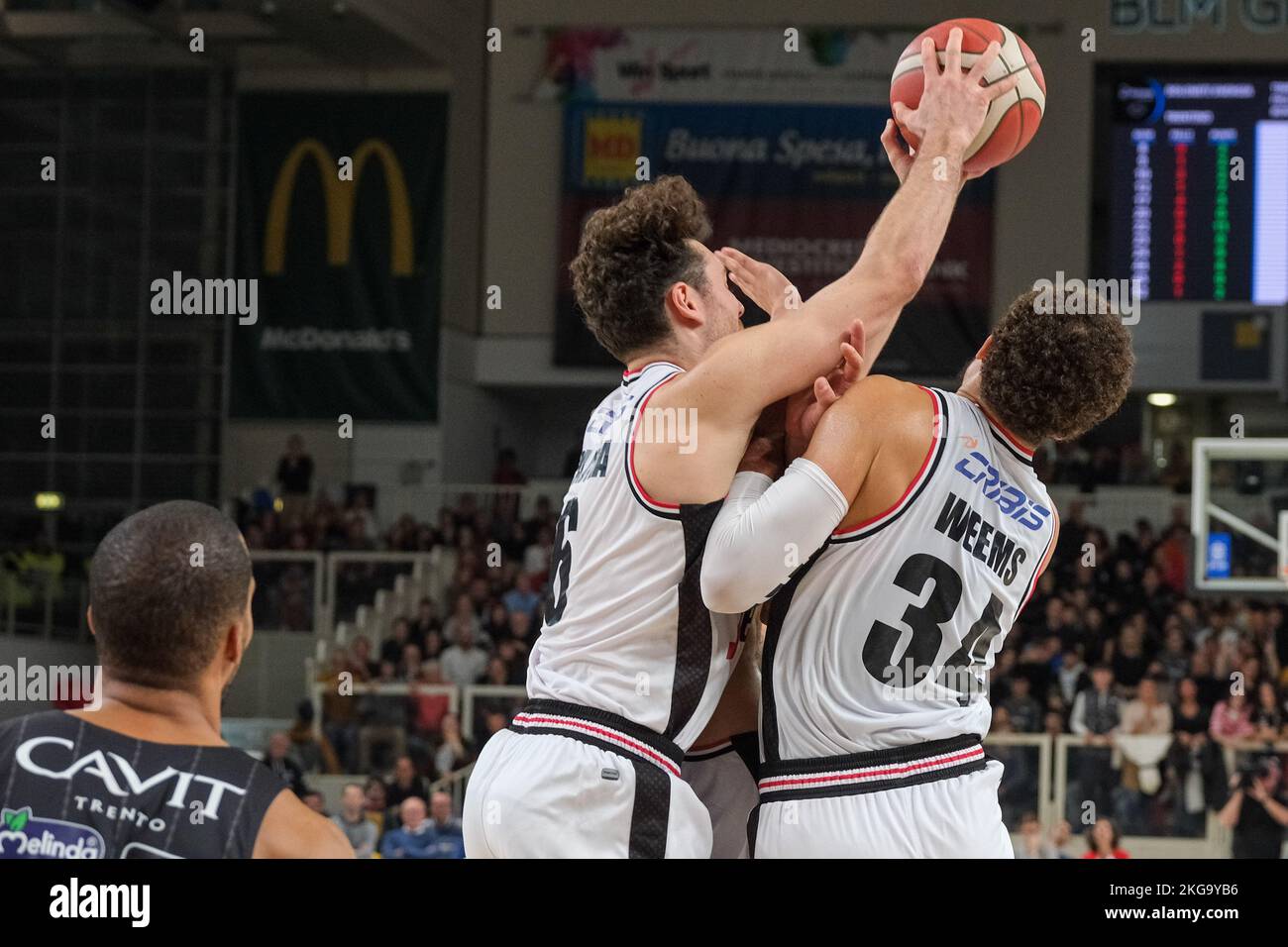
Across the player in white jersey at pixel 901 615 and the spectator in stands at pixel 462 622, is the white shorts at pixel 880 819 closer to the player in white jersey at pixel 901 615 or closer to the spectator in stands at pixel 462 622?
the player in white jersey at pixel 901 615

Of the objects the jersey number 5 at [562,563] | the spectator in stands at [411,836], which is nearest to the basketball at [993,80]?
the jersey number 5 at [562,563]

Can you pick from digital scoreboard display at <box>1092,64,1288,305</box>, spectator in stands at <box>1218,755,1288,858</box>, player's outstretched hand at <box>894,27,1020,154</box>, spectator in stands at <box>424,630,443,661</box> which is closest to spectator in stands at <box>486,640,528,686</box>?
spectator in stands at <box>424,630,443,661</box>

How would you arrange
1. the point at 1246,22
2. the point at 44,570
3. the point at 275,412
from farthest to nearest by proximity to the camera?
the point at 275,412, the point at 1246,22, the point at 44,570

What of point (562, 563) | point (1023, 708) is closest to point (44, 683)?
point (1023, 708)

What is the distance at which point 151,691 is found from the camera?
2586 mm

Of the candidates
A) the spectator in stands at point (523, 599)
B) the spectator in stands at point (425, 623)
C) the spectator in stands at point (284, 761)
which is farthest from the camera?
the spectator in stands at point (523, 599)

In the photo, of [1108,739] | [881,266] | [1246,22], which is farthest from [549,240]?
[881,266]

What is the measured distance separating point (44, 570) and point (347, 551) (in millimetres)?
3244

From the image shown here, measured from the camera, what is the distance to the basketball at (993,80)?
12.6ft

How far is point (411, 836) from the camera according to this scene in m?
11.1

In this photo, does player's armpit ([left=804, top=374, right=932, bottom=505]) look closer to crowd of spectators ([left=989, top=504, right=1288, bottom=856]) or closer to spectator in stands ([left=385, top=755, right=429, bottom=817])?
crowd of spectators ([left=989, top=504, right=1288, bottom=856])

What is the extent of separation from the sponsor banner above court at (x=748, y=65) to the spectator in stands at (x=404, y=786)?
10.00m

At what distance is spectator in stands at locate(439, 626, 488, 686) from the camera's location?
14633mm

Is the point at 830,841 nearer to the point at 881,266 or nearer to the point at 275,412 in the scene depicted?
the point at 881,266
